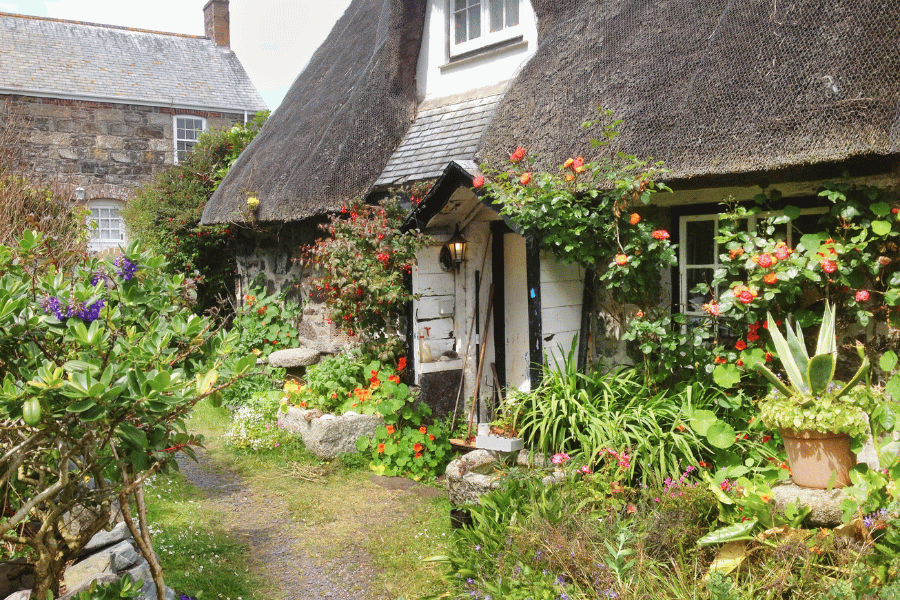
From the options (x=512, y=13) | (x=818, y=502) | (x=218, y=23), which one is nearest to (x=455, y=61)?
(x=512, y=13)

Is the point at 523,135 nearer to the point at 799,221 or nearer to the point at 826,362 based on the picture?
the point at 799,221

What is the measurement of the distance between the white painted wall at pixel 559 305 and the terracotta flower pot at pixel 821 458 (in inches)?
73.7

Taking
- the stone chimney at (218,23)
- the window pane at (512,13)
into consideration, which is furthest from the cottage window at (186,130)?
the window pane at (512,13)

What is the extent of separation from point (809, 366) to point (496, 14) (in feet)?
15.2

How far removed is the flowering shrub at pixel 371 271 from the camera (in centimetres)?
611

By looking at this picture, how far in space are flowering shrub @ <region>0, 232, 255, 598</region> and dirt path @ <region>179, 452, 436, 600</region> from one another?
4.74 ft

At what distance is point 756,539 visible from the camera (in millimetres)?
3484

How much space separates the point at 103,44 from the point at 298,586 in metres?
17.2

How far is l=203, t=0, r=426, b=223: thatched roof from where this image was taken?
289 inches

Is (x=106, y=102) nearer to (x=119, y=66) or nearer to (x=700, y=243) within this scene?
(x=119, y=66)

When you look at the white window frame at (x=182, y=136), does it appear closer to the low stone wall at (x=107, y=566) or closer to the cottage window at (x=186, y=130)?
the cottage window at (x=186, y=130)

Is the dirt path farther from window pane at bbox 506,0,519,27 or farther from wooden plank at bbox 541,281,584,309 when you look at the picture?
window pane at bbox 506,0,519,27

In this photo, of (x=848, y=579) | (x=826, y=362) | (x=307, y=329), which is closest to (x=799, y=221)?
(x=826, y=362)

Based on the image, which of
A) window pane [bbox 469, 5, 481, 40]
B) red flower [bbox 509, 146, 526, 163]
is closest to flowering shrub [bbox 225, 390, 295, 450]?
red flower [bbox 509, 146, 526, 163]
